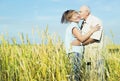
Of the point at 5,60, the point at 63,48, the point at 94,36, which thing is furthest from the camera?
the point at 5,60

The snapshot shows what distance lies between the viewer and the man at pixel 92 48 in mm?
3865

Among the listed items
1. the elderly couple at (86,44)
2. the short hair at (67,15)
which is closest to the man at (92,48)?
the elderly couple at (86,44)

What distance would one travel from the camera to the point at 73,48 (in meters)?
3.93

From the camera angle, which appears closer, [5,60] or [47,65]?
[47,65]

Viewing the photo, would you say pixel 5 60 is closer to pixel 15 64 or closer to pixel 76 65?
pixel 15 64

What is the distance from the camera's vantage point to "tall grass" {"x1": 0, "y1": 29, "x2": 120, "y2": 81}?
378cm

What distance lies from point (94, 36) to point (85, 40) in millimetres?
114

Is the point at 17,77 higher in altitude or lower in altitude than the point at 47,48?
lower

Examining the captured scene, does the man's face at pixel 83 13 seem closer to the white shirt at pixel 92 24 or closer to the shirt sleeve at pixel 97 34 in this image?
the white shirt at pixel 92 24

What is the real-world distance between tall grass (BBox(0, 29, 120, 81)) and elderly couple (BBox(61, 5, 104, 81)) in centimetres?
11

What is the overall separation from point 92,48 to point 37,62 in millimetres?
666

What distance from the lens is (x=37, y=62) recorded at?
13.1ft

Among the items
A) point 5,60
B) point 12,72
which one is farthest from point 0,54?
point 12,72

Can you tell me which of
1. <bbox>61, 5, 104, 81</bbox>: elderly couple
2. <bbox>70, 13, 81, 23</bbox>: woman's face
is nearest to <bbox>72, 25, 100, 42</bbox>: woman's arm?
<bbox>61, 5, 104, 81</bbox>: elderly couple
